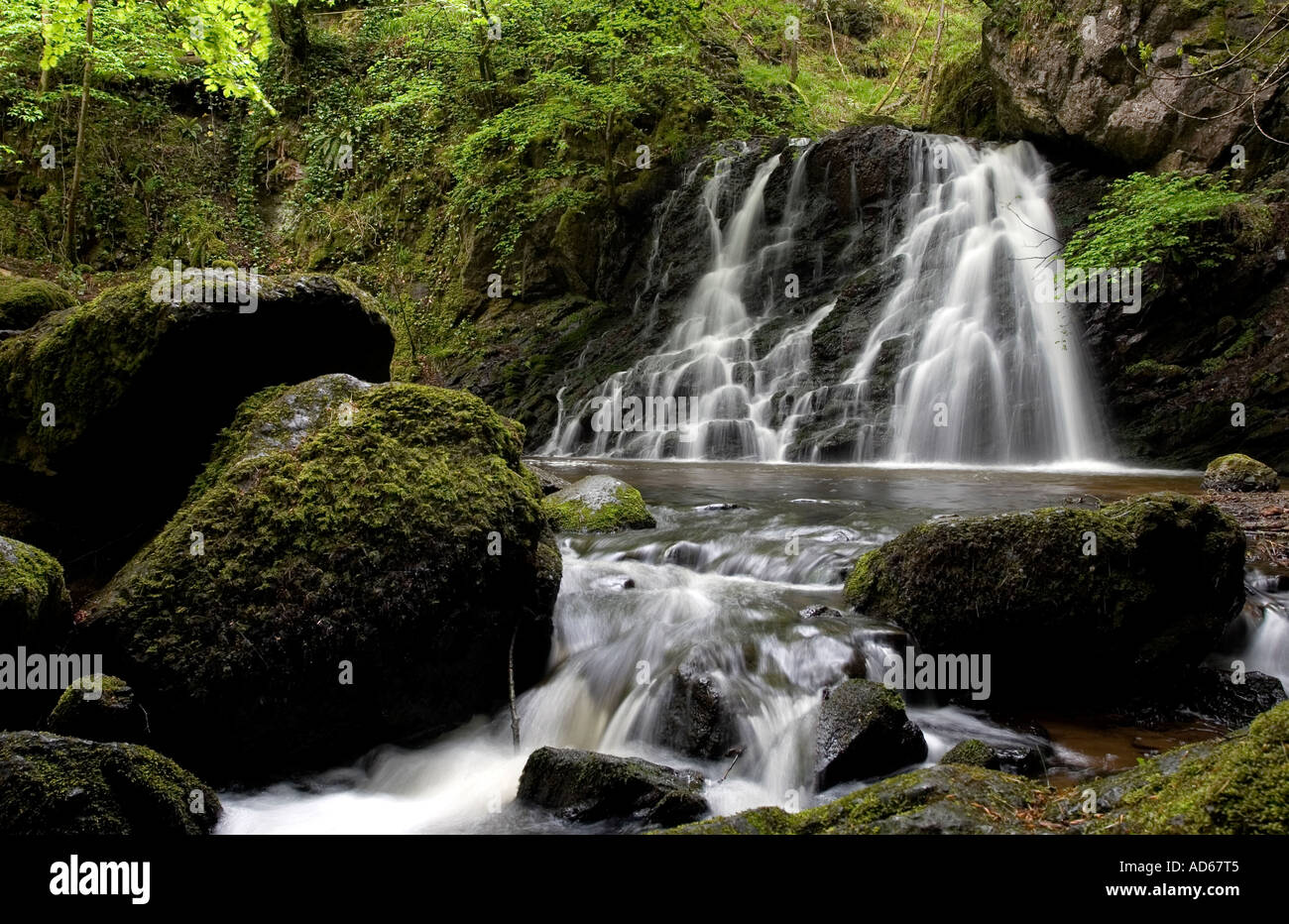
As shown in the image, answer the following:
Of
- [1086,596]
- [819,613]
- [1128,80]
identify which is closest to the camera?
[1086,596]

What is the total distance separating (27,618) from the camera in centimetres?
318

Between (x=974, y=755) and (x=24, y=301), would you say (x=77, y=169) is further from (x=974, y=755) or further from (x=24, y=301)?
(x=974, y=755)

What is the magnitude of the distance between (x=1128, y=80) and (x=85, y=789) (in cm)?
1636

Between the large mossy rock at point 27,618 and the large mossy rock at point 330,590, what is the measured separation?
0.51 feet

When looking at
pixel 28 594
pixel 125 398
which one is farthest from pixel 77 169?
pixel 28 594

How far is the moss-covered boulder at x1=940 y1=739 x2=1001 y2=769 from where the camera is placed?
3357mm

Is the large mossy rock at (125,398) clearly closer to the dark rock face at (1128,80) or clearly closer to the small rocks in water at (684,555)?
the small rocks in water at (684,555)

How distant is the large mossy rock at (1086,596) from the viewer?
4453mm

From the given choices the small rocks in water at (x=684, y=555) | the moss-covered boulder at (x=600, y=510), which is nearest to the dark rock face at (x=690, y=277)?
the moss-covered boulder at (x=600, y=510)

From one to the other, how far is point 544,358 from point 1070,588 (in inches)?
558

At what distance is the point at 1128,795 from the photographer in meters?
2.10

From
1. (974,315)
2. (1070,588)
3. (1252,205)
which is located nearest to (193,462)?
(1070,588)

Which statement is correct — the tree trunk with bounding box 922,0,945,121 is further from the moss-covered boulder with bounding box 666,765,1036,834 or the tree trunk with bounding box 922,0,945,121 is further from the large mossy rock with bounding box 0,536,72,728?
the large mossy rock with bounding box 0,536,72,728
